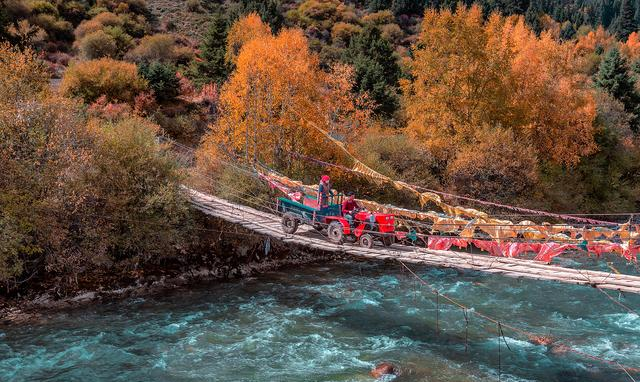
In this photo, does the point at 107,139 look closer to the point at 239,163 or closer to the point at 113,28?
the point at 239,163

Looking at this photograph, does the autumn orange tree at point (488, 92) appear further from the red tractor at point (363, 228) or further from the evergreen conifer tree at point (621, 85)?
the red tractor at point (363, 228)

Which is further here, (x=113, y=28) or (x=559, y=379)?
(x=113, y=28)

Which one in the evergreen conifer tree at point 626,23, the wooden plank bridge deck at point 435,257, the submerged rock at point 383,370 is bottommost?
the submerged rock at point 383,370

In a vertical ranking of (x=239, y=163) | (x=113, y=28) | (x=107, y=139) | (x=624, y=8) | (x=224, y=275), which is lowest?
(x=224, y=275)

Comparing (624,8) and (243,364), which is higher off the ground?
(624,8)

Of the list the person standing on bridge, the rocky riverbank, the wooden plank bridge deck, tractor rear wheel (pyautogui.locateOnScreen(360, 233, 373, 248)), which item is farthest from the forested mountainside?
tractor rear wheel (pyautogui.locateOnScreen(360, 233, 373, 248))

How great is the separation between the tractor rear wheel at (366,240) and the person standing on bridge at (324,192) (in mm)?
1876

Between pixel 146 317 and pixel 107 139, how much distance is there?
7.78 meters

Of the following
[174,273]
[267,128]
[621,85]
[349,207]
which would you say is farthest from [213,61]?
[621,85]

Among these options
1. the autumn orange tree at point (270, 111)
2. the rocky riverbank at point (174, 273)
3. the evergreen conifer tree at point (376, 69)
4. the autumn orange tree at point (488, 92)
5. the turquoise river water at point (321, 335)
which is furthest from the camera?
the evergreen conifer tree at point (376, 69)

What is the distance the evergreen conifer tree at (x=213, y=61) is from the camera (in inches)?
1844

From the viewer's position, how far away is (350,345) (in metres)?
17.2

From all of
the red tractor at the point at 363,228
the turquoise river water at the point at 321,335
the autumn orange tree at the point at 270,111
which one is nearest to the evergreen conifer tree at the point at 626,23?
the autumn orange tree at the point at 270,111

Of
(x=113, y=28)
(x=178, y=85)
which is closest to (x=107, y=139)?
(x=178, y=85)
